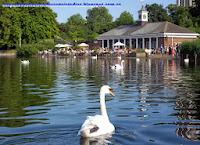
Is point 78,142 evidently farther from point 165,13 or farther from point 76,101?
point 165,13

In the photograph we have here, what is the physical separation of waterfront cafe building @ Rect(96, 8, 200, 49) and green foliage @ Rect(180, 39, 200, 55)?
31.8 meters

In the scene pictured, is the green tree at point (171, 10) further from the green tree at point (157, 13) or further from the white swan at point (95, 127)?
the white swan at point (95, 127)

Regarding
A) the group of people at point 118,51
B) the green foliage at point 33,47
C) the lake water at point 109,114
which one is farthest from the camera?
the green foliage at point 33,47

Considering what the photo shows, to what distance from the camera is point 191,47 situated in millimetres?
40031

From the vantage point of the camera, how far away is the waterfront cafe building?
75000 millimetres

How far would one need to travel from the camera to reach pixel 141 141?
7.16 metres

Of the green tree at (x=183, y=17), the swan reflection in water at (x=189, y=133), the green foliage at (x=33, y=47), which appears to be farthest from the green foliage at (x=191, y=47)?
the green tree at (x=183, y=17)

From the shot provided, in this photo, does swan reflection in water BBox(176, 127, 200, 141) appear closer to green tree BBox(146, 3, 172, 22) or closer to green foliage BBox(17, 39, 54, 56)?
green foliage BBox(17, 39, 54, 56)

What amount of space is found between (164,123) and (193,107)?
2530 mm

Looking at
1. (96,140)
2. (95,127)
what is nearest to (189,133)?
(96,140)

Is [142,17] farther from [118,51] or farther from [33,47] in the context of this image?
[118,51]

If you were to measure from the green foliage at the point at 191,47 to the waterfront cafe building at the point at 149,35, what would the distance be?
3179cm

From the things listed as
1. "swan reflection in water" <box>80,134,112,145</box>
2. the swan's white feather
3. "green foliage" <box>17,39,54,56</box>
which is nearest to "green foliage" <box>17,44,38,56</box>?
"green foliage" <box>17,39,54,56</box>

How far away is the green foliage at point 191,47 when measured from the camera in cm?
3884
